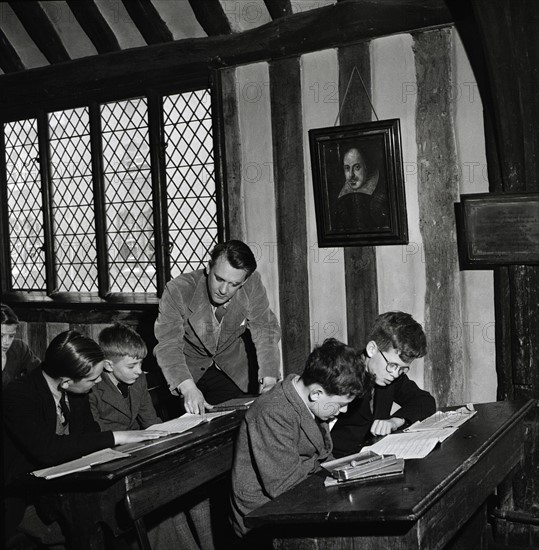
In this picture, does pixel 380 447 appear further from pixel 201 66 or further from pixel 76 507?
pixel 201 66

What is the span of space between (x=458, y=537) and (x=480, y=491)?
2.72 feet

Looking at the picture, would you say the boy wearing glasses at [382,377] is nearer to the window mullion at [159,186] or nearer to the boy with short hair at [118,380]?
the boy with short hair at [118,380]

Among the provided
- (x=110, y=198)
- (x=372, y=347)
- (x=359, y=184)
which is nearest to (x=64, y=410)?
(x=372, y=347)

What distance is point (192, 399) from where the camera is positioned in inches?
210

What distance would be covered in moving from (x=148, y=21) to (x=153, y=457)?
175 inches

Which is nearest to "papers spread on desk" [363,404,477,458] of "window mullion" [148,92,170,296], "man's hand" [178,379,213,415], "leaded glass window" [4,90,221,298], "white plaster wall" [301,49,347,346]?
"man's hand" [178,379,213,415]

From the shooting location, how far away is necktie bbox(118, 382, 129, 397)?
523cm

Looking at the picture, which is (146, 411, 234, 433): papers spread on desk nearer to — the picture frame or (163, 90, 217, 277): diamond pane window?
the picture frame

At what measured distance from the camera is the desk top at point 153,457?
12.7 feet

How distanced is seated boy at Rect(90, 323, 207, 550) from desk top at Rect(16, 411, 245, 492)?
0.57 metres

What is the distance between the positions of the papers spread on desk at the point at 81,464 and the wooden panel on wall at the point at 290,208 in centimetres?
280

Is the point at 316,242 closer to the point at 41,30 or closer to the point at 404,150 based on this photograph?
the point at 404,150

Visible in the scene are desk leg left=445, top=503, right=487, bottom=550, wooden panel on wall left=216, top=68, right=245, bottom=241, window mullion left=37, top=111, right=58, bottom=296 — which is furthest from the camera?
window mullion left=37, top=111, right=58, bottom=296

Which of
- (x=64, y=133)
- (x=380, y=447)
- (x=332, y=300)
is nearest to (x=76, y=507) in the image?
(x=380, y=447)
